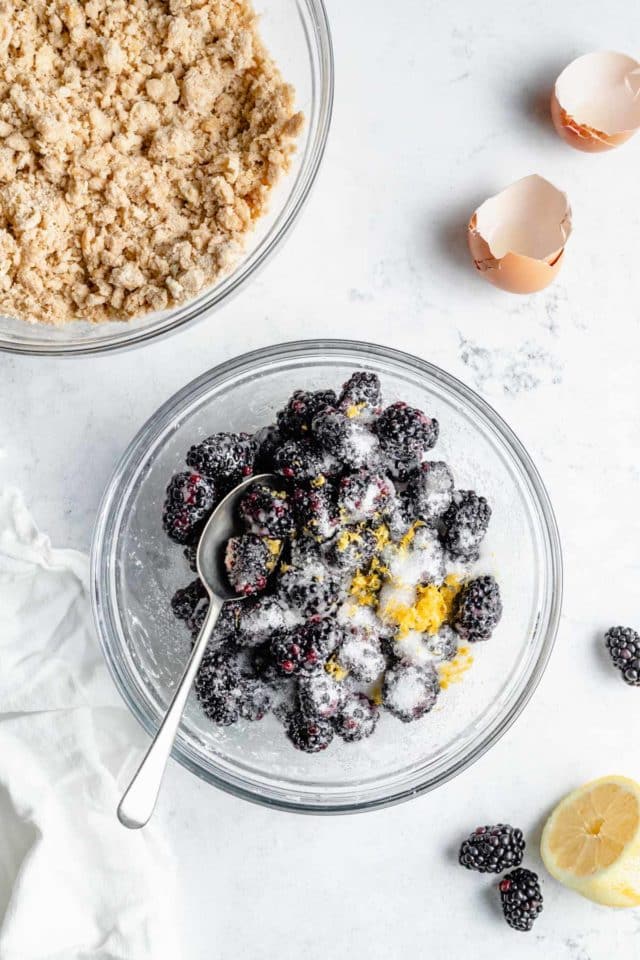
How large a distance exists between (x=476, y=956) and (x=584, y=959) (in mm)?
188

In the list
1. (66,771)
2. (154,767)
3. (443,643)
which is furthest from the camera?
(66,771)

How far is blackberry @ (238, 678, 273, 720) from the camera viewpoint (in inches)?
49.5

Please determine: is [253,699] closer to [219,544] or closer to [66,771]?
[219,544]

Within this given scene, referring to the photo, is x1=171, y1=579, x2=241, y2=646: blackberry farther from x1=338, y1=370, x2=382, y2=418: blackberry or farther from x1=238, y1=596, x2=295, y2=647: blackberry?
x1=338, y1=370, x2=382, y2=418: blackberry

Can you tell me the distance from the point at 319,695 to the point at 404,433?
0.38 meters

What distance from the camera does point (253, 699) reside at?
1.26m

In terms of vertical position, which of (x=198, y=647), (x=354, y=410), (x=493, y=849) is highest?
(x=354, y=410)

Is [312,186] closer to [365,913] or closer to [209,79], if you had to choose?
[209,79]

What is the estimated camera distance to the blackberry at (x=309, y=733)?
1242 millimetres

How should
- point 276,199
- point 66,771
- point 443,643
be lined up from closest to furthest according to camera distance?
point 443,643 < point 276,199 < point 66,771

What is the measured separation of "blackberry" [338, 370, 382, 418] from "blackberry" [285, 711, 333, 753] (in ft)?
1.44

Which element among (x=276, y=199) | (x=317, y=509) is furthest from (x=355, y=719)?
(x=276, y=199)

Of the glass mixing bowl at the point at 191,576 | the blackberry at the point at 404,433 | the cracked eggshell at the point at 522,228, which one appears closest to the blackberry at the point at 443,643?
the glass mixing bowl at the point at 191,576

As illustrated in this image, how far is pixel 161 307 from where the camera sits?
4.33 feet
